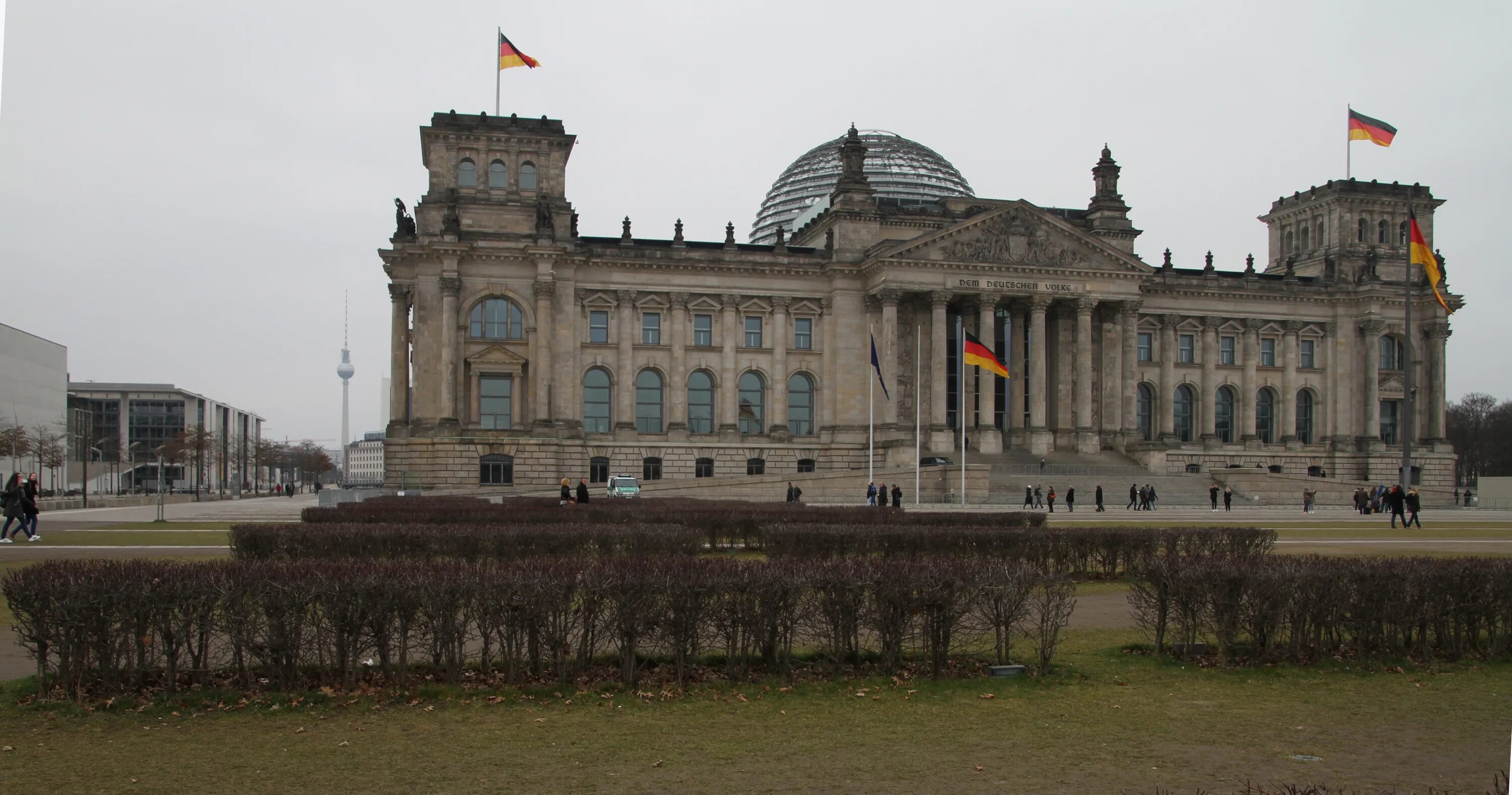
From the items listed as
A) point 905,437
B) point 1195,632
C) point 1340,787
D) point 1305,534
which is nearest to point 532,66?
point 905,437

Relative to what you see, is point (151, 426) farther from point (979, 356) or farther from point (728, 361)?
point (979, 356)

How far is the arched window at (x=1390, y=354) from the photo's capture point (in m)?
95.0

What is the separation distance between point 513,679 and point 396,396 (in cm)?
6852

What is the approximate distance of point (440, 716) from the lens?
12.1 m

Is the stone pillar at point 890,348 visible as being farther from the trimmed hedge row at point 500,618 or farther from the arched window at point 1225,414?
the trimmed hedge row at point 500,618

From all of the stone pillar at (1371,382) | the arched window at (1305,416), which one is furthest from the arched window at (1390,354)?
the arched window at (1305,416)

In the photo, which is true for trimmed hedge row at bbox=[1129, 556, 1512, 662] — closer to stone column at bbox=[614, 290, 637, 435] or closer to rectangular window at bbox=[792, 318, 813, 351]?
stone column at bbox=[614, 290, 637, 435]

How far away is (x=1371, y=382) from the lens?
9288cm

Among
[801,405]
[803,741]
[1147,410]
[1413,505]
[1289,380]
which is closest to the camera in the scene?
[803,741]

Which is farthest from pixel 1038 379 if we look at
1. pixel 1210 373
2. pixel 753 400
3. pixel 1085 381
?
pixel 753 400

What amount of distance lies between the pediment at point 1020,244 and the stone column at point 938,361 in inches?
122

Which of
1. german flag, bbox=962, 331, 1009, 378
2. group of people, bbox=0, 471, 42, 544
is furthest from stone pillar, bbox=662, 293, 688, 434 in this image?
group of people, bbox=0, 471, 42, 544

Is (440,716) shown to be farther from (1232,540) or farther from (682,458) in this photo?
(682,458)

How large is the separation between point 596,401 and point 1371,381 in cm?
6055
